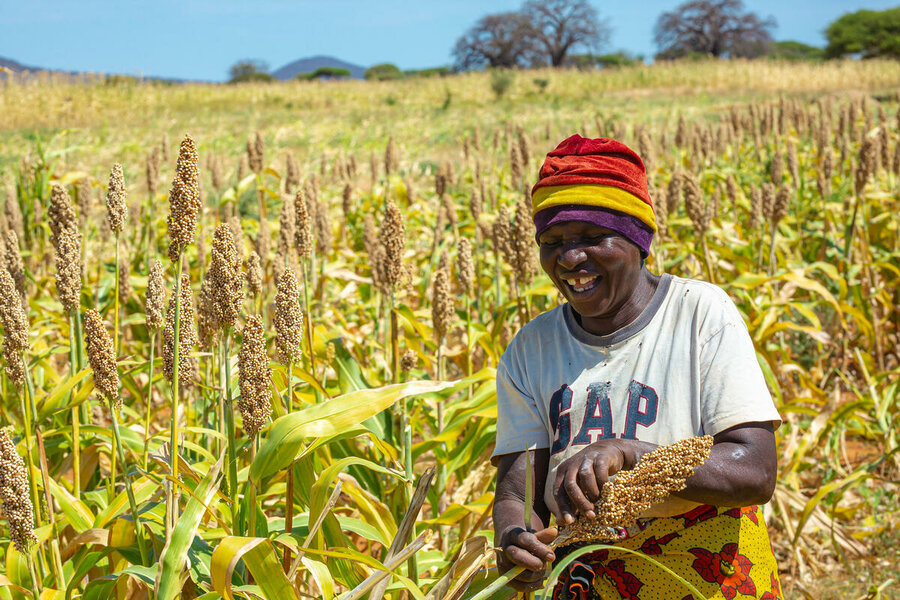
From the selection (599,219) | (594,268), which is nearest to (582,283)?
(594,268)

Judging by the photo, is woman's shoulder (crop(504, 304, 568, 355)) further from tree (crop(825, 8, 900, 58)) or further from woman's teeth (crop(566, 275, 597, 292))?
tree (crop(825, 8, 900, 58))

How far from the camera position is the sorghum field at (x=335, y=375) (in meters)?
1.68

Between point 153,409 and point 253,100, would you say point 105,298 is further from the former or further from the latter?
point 253,100

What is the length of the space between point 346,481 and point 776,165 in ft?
13.5

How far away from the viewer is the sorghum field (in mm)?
1680

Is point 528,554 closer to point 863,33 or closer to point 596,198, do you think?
point 596,198

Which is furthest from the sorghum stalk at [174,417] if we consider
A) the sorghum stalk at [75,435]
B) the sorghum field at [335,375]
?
the sorghum stalk at [75,435]

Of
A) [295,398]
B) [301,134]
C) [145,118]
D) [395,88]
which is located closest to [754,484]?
[295,398]

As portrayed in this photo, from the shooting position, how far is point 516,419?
79.4 inches

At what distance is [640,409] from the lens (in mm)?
1872

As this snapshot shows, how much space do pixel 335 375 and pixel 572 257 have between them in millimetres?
2197

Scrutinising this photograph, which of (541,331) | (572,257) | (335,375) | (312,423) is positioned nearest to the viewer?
(312,423)

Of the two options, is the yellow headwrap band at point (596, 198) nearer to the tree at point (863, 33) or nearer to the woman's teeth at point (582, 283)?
the woman's teeth at point (582, 283)

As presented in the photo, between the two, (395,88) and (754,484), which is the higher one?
(395,88)
